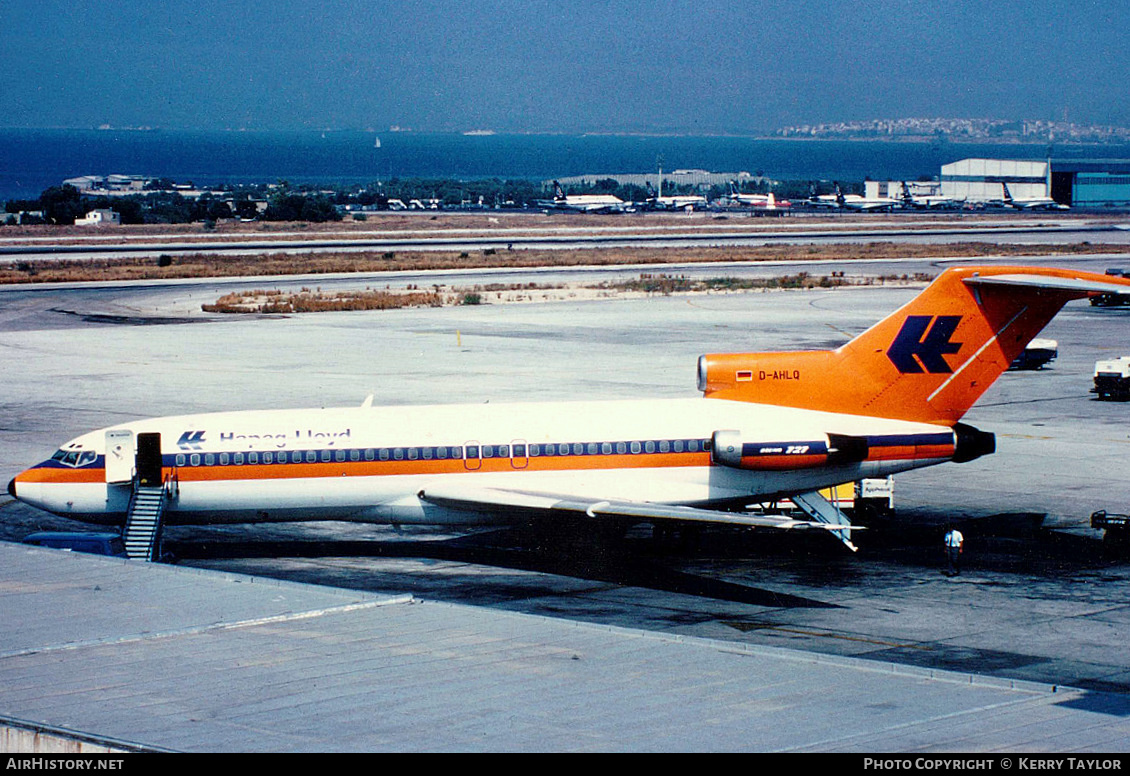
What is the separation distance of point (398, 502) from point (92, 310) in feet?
202

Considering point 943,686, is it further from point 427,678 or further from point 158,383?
point 158,383

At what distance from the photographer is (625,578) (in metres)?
29.9

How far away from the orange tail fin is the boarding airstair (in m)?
13.8

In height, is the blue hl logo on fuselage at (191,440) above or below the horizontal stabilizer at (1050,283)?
below

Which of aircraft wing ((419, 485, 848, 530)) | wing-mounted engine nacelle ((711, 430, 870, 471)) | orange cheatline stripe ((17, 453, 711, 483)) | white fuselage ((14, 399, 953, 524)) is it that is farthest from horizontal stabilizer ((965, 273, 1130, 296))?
orange cheatline stripe ((17, 453, 711, 483))

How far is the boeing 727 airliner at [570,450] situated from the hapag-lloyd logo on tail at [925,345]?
0.14 ft

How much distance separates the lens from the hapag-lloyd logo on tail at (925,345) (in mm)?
32469

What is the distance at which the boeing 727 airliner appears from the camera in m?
31.3

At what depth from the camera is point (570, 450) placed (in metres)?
31.5

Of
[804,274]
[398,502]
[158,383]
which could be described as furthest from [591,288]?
[398,502]

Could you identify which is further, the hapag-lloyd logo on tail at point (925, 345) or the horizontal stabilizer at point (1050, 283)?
the hapag-lloyd logo on tail at point (925, 345)

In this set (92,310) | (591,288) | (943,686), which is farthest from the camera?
(591,288)

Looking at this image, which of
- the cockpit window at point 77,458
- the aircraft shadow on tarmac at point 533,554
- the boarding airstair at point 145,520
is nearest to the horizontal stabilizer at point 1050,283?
the aircraft shadow on tarmac at point 533,554

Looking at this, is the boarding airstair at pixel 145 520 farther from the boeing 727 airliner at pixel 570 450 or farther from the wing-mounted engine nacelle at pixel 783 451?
the wing-mounted engine nacelle at pixel 783 451
